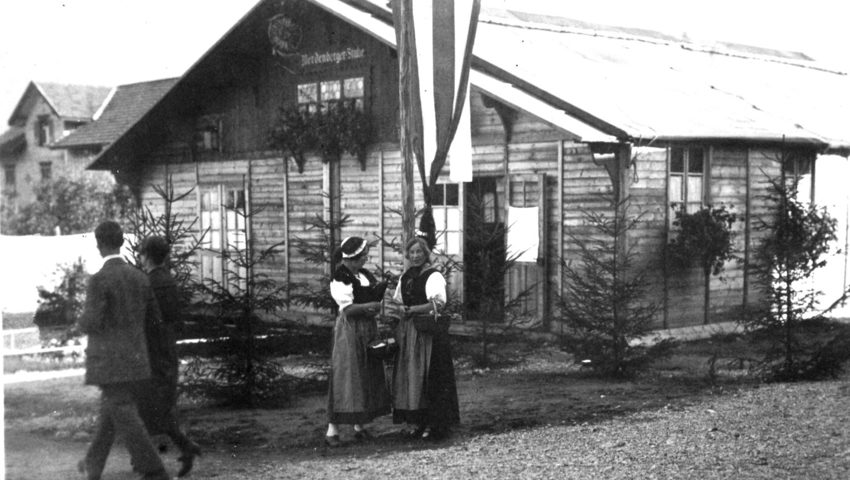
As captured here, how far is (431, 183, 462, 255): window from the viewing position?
1587 centimetres

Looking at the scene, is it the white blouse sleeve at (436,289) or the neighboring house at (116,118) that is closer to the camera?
the white blouse sleeve at (436,289)

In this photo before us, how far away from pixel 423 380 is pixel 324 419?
5.78 feet

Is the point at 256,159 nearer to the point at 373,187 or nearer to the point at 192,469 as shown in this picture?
the point at 373,187

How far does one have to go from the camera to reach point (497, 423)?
361 inches

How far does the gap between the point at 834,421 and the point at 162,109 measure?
1484cm

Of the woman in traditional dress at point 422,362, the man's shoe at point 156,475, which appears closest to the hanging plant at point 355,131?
the woman in traditional dress at point 422,362

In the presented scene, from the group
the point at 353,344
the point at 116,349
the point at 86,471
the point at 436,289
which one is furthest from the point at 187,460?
the point at 436,289

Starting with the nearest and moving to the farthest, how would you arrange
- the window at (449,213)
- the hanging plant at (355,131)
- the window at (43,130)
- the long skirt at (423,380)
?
the long skirt at (423,380), the window at (449,213), the hanging plant at (355,131), the window at (43,130)

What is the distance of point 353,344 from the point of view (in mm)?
8172

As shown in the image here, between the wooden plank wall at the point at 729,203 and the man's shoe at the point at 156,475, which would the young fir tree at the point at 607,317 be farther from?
the man's shoe at the point at 156,475

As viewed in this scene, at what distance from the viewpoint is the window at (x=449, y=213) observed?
15867mm

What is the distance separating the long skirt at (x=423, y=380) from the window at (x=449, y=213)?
Answer: 749cm

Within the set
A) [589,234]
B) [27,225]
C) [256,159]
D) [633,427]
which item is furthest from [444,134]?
[27,225]

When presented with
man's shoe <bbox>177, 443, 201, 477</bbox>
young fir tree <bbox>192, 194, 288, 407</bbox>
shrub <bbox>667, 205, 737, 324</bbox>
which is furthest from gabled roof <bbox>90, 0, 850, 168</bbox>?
man's shoe <bbox>177, 443, 201, 477</bbox>
